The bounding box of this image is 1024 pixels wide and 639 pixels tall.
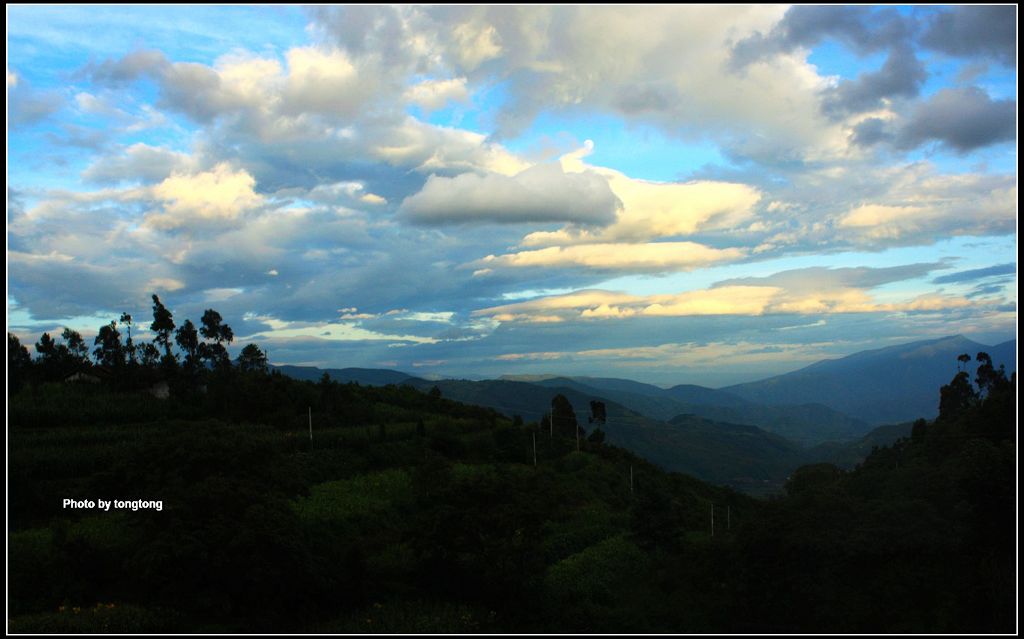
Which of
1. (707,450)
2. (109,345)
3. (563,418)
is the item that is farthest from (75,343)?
(707,450)

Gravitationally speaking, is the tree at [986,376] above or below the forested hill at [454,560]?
above

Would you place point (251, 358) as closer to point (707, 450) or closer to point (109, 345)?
point (109, 345)

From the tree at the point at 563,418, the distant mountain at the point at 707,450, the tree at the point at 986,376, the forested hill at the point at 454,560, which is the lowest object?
the distant mountain at the point at 707,450

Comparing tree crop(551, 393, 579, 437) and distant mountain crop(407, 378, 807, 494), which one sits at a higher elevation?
tree crop(551, 393, 579, 437)

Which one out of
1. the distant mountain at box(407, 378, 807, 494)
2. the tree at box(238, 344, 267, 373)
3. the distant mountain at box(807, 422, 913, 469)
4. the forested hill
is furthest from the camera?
the distant mountain at box(407, 378, 807, 494)

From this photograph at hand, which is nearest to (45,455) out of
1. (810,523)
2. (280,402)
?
(280,402)

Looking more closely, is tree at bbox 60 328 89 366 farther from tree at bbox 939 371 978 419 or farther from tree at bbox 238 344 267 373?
tree at bbox 939 371 978 419

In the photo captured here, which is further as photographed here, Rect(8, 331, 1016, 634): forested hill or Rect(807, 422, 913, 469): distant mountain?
Rect(807, 422, 913, 469): distant mountain

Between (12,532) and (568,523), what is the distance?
23.1m

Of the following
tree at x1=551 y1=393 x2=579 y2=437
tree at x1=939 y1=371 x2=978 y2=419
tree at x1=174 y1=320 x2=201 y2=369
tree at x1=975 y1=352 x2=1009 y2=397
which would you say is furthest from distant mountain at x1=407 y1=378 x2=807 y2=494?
tree at x1=174 y1=320 x2=201 y2=369

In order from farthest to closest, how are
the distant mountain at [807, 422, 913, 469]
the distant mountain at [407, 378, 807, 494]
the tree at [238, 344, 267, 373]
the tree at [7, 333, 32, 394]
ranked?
the distant mountain at [407, 378, 807, 494] < the distant mountain at [807, 422, 913, 469] < the tree at [238, 344, 267, 373] < the tree at [7, 333, 32, 394]

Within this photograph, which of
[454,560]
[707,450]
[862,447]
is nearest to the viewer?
[454,560]

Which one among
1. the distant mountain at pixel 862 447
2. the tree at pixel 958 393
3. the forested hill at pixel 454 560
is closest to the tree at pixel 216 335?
the forested hill at pixel 454 560

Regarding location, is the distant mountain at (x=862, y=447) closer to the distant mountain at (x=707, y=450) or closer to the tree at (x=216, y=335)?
the distant mountain at (x=707, y=450)
